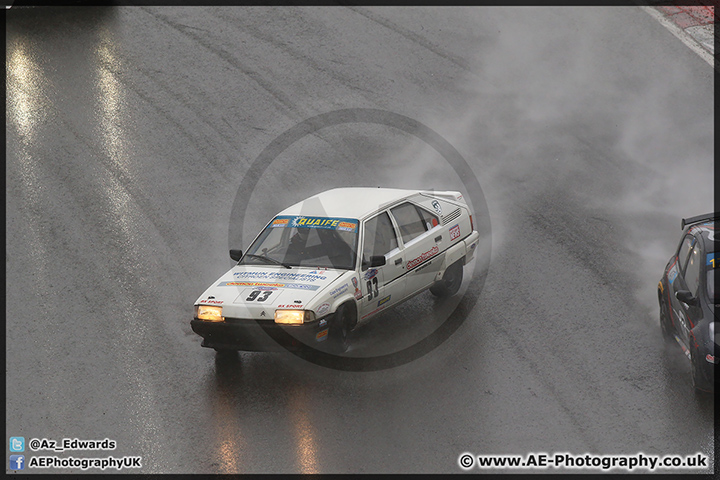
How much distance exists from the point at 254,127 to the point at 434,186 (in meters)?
3.24

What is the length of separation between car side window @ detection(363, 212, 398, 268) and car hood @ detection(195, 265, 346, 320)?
49cm

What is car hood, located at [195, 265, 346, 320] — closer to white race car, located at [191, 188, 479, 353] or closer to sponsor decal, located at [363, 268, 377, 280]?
white race car, located at [191, 188, 479, 353]

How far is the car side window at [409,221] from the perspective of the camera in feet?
30.5

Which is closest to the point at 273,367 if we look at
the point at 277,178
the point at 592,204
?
the point at 277,178

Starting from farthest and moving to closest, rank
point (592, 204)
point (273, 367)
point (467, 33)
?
point (467, 33) < point (592, 204) < point (273, 367)

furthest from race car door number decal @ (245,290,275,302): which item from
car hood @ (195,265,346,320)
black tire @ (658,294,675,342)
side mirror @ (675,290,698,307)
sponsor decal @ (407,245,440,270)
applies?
black tire @ (658,294,675,342)

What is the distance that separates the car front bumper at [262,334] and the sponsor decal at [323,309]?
0.24 ft

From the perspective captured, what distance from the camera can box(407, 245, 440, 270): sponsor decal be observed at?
→ 9.15m

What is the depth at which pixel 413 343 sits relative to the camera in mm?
8766

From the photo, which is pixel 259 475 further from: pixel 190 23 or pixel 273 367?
pixel 190 23

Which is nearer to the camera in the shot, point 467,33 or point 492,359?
point 492,359

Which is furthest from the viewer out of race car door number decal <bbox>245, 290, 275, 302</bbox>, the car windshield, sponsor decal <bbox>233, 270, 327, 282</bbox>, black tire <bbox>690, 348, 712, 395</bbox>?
the car windshield

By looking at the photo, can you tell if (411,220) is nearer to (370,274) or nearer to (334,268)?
(370,274)

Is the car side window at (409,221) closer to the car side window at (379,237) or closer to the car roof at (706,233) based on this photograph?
the car side window at (379,237)
